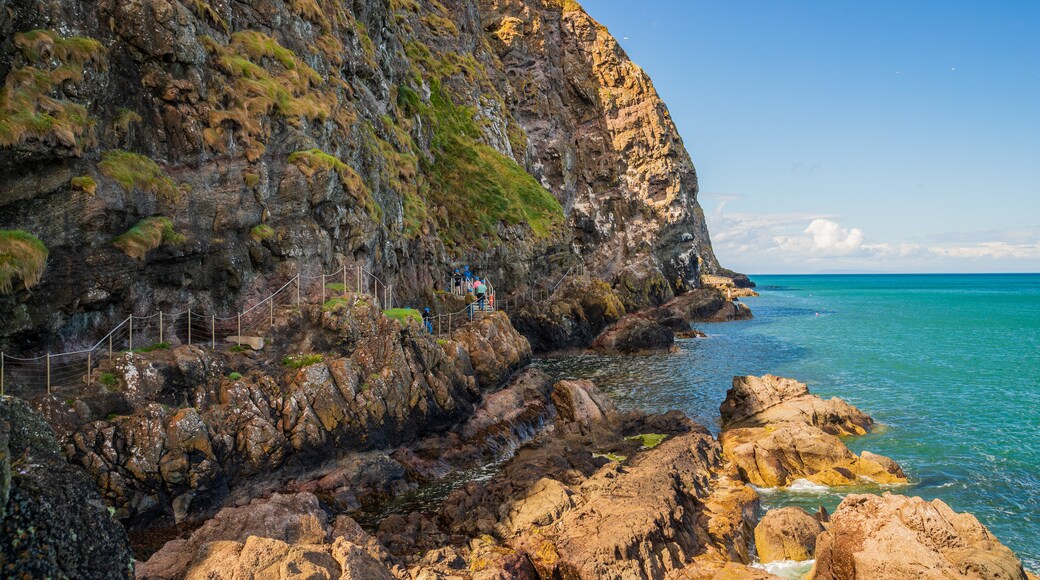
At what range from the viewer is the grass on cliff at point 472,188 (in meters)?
54.7

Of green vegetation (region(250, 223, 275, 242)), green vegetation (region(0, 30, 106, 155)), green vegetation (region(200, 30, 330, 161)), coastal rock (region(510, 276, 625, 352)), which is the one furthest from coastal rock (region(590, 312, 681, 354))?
green vegetation (region(0, 30, 106, 155))

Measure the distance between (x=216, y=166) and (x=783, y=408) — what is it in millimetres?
28757

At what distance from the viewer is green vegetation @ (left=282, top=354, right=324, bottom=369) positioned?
75.7ft

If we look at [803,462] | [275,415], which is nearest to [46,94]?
[275,415]

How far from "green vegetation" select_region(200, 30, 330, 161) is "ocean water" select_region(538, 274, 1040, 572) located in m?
24.3

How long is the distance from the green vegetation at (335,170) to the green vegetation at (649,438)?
17884mm

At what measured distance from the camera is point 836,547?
47.5ft

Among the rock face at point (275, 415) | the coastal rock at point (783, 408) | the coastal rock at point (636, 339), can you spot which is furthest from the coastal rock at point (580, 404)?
the coastal rock at point (636, 339)

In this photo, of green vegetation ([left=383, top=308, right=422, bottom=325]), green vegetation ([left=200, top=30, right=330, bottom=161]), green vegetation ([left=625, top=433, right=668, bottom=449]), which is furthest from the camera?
green vegetation ([left=383, top=308, right=422, bottom=325])

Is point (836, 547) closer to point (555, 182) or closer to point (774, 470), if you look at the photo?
point (774, 470)

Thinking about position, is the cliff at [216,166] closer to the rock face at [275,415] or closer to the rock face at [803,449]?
the rock face at [275,415]

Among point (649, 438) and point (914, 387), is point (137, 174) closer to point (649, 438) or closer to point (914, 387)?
point (649, 438)

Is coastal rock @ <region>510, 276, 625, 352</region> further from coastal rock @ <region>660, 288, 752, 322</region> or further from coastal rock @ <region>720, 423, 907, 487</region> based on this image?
coastal rock @ <region>720, 423, 907, 487</region>

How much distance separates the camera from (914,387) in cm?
4072
